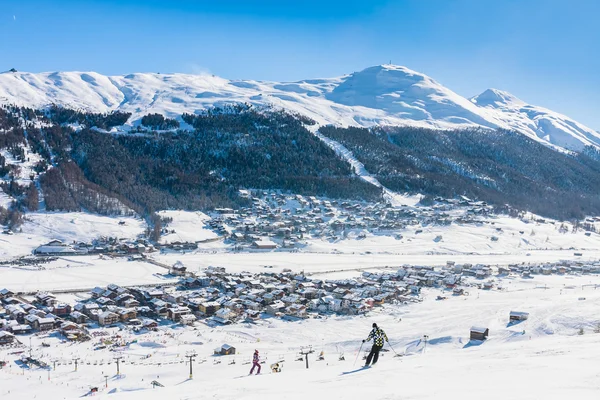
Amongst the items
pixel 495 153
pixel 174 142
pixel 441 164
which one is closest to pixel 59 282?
pixel 174 142

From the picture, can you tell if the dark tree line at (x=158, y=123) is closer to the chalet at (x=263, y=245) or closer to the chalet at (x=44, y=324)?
the chalet at (x=263, y=245)

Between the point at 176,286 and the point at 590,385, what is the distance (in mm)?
34741

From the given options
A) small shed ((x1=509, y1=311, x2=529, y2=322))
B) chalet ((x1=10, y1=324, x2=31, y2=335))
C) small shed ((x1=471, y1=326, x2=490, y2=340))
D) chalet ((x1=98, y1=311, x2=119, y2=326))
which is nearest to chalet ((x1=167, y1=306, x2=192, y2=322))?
chalet ((x1=98, y1=311, x2=119, y2=326))

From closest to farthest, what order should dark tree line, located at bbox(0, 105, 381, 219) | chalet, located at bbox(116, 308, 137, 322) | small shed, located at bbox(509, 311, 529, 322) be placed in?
small shed, located at bbox(509, 311, 529, 322)
chalet, located at bbox(116, 308, 137, 322)
dark tree line, located at bbox(0, 105, 381, 219)

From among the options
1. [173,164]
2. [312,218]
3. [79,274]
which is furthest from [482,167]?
[79,274]

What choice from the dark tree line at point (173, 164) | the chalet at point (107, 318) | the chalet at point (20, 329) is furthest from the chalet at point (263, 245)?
the chalet at point (20, 329)

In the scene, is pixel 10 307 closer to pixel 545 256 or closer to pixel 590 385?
pixel 590 385

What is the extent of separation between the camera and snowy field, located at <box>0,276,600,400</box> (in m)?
8.34

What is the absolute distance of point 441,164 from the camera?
114750 millimetres

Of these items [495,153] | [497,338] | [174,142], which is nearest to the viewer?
[497,338]

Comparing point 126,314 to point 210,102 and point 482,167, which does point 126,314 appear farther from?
point 210,102

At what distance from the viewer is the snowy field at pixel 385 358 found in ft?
27.3

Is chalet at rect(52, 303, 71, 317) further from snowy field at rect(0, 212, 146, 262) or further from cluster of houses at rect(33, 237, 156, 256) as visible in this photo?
snowy field at rect(0, 212, 146, 262)

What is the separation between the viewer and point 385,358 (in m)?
15.3
